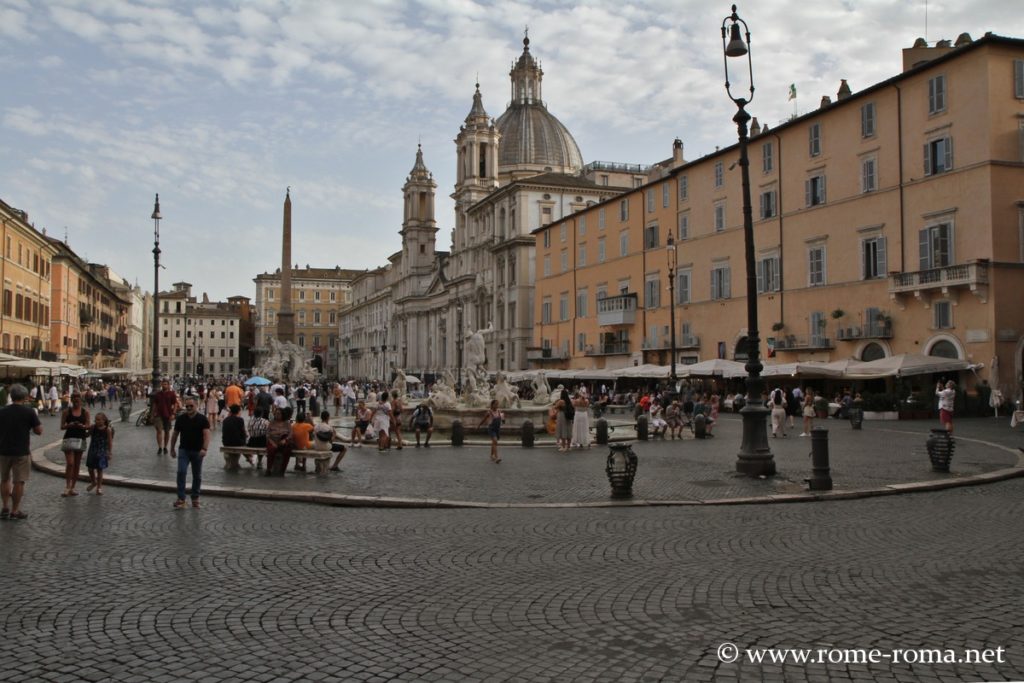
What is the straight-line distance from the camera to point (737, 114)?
14664 millimetres

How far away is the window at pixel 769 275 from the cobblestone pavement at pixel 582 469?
1875 cm

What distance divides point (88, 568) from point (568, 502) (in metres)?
6.20

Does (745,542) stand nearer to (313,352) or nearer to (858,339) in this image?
(858,339)

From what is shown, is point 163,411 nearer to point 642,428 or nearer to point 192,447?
point 192,447

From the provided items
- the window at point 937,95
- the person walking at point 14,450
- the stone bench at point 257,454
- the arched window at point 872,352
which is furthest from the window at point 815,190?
the person walking at point 14,450

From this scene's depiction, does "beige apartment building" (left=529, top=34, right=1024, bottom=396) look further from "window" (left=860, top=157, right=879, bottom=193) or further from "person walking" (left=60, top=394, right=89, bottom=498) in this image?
"person walking" (left=60, top=394, right=89, bottom=498)

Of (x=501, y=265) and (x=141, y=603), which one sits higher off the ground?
(x=501, y=265)

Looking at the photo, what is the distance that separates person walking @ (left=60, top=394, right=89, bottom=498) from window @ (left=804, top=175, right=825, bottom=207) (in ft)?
110

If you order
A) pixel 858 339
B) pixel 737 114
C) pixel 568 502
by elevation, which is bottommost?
pixel 568 502

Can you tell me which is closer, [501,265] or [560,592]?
[560,592]

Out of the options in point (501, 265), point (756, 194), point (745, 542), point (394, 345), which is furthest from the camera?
point (394, 345)

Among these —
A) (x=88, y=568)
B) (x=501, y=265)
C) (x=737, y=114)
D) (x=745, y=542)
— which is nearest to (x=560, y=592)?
(x=745, y=542)

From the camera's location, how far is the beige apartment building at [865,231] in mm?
30125

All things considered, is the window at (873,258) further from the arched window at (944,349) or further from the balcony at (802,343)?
the arched window at (944,349)
